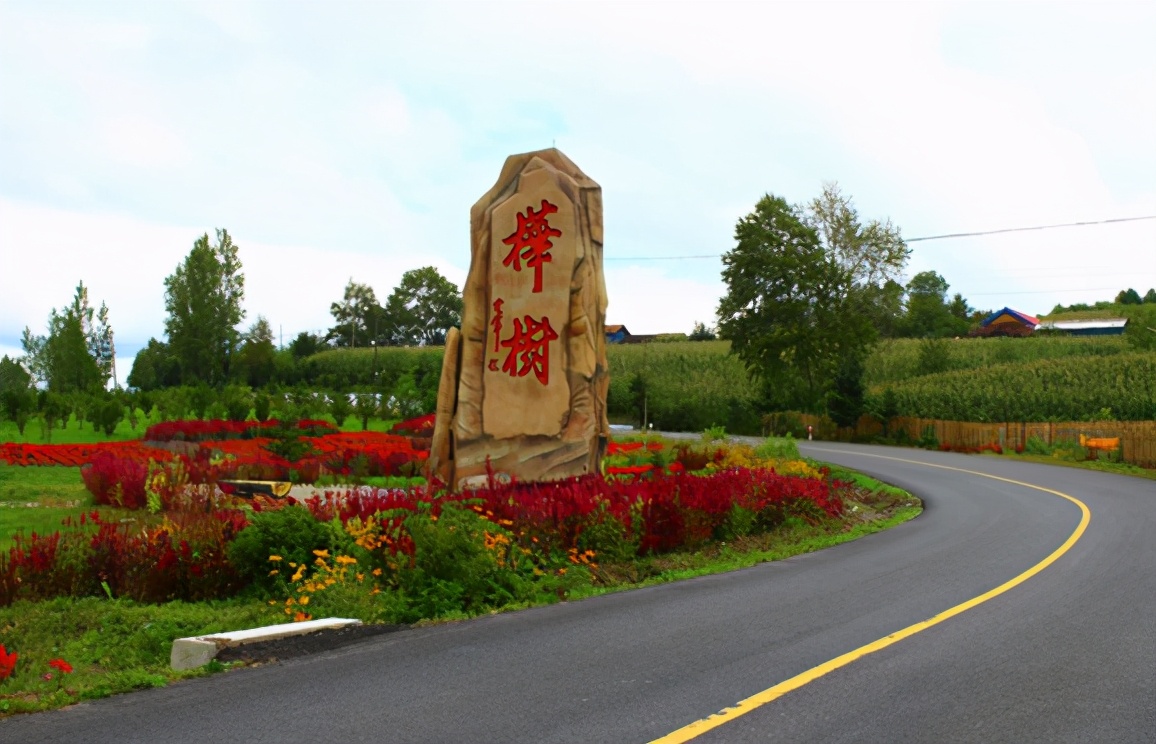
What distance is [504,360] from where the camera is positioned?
44.2 feet

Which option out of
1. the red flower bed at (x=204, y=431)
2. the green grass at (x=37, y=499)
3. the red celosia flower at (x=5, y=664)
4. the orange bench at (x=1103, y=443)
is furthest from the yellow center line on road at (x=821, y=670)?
the orange bench at (x=1103, y=443)

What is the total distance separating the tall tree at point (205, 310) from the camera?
198 feet

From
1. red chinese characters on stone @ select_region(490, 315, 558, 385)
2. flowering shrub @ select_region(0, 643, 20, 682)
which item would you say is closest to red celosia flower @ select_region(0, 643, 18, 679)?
flowering shrub @ select_region(0, 643, 20, 682)

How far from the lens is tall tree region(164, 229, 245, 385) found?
6028 centimetres

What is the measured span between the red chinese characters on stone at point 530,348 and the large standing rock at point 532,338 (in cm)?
1

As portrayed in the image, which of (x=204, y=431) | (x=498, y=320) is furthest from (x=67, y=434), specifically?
(x=498, y=320)

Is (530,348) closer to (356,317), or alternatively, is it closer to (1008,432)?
(1008,432)

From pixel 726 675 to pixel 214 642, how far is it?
129 inches

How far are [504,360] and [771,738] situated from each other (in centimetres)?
878

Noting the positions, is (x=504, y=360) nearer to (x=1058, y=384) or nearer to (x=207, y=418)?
(x=207, y=418)

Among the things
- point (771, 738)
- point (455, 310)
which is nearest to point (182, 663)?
point (771, 738)

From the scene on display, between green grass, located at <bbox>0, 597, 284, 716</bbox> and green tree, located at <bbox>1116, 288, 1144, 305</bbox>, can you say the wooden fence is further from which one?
green tree, located at <bbox>1116, 288, 1144, 305</bbox>

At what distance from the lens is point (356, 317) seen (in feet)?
288

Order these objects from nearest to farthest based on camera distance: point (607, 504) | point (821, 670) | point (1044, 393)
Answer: point (821, 670) → point (607, 504) → point (1044, 393)
